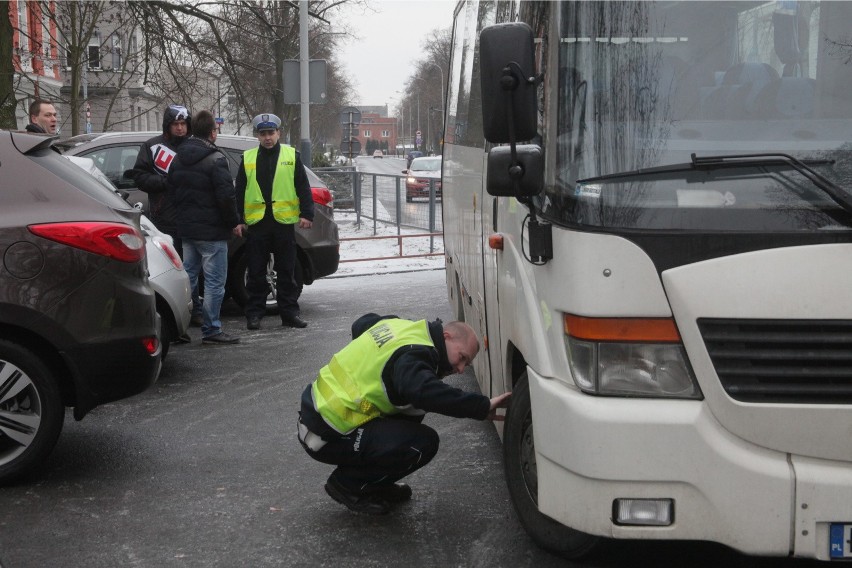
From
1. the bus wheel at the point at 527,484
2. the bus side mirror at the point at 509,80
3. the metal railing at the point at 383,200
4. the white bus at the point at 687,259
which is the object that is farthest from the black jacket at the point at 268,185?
the metal railing at the point at 383,200

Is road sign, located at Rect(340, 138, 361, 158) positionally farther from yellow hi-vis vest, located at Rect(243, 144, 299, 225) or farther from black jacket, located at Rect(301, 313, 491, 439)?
black jacket, located at Rect(301, 313, 491, 439)

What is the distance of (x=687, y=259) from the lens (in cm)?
354

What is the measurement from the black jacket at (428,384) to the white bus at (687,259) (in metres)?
0.51

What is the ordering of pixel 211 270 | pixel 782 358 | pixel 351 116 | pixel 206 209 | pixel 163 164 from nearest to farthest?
pixel 782 358, pixel 206 209, pixel 211 270, pixel 163 164, pixel 351 116

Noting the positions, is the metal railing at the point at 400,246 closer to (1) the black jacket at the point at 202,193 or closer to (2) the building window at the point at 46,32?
(2) the building window at the point at 46,32

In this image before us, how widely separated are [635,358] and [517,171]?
28.4 inches

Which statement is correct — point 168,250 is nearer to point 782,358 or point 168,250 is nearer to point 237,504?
point 237,504

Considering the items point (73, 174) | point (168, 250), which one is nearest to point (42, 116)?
point (168, 250)

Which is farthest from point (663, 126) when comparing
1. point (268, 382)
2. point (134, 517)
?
point (268, 382)

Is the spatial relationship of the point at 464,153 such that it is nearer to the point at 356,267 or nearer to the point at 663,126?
the point at 663,126

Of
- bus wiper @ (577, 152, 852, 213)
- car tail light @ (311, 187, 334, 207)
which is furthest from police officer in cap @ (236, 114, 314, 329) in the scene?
bus wiper @ (577, 152, 852, 213)

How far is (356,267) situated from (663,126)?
42.8 feet

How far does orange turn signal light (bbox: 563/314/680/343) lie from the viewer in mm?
3543

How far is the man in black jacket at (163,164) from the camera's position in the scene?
32.2 ft
